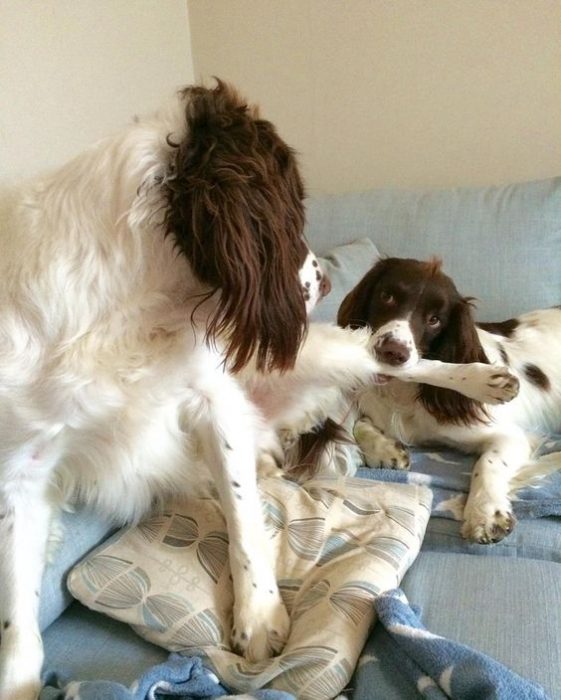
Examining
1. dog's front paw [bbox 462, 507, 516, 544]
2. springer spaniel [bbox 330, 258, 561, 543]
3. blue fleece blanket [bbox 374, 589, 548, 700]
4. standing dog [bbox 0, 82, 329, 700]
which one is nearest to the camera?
blue fleece blanket [bbox 374, 589, 548, 700]

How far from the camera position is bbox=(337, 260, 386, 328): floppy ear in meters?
2.09

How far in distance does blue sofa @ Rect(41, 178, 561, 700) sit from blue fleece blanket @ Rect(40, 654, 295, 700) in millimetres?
87

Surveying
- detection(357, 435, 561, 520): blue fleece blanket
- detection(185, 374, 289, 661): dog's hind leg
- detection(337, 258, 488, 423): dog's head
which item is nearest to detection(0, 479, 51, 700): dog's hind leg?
detection(185, 374, 289, 661): dog's hind leg

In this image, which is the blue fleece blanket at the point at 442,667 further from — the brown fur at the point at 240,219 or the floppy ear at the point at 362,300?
the floppy ear at the point at 362,300

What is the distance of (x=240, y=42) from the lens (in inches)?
121

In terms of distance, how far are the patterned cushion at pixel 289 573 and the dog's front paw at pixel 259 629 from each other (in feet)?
0.08

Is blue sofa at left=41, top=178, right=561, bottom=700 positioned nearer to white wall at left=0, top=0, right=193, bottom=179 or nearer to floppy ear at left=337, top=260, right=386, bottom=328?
floppy ear at left=337, top=260, right=386, bottom=328

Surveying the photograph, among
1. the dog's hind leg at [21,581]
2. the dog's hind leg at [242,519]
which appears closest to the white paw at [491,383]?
the dog's hind leg at [242,519]

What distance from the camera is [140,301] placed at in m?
1.17

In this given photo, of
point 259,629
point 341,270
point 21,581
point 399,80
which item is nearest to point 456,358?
point 341,270

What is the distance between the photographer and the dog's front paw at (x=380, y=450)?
6.04 feet

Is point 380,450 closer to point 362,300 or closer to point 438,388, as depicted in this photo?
point 438,388

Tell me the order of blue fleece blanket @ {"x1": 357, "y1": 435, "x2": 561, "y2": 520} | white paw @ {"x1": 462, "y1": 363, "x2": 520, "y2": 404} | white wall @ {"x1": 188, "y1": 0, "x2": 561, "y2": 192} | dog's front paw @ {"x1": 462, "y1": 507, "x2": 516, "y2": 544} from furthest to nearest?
white wall @ {"x1": 188, "y1": 0, "x2": 561, "y2": 192}, white paw @ {"x1": 462, "y1": 363, "x2": 520, "y2": 404}, blue fleece blanket @ {"x1": 357, "y1": 435, "x2": 561, "y2": 520}, dog's front paw @ {"x1": 462, "y1": 507, "x2": 516, "y2": 544}

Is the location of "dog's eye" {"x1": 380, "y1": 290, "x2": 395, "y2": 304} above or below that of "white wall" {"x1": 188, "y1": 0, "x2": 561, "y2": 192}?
below
